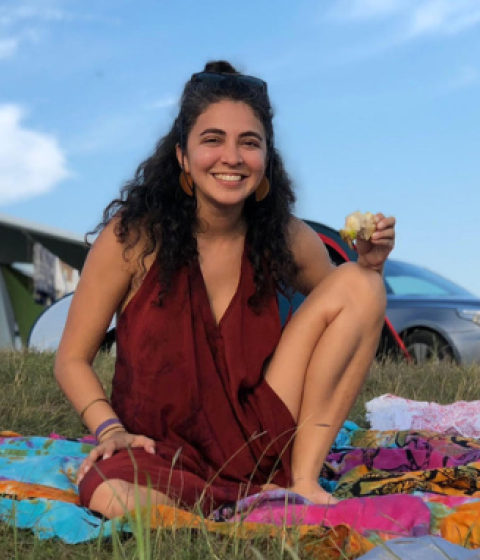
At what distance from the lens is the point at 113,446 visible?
7.18 ft

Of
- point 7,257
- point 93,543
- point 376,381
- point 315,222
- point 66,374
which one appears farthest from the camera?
point 7,257

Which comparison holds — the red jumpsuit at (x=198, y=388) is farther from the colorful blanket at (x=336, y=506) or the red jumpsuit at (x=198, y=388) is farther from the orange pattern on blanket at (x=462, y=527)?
the orange pattern on blanket at (x=462, y=527)

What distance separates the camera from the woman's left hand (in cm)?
245

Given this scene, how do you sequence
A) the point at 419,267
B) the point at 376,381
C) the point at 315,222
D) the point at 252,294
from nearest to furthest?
1. the point at 252,294
2. the point at 376,381
3. the point at 315,222
4. the point at 419,267

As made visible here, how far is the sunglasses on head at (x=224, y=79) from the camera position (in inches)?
103

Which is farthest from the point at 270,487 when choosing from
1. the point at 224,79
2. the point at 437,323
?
the point at 437,323

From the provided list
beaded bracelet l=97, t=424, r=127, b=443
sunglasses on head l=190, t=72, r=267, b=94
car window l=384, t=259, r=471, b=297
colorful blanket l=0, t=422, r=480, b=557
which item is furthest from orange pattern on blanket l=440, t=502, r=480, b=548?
car window l=384, t=259, r=471, b=297

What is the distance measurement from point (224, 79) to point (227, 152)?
0.90ft

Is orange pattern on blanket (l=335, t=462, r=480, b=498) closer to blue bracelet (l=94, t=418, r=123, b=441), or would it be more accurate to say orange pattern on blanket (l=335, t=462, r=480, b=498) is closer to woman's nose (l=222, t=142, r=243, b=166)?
blue bracelet (l=94, t=418, r=123, b=441)

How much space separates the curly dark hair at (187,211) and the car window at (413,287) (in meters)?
5.34

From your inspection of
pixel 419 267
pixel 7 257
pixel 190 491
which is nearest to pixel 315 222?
pixel 419 267

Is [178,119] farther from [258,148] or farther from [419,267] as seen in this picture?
[419,267]

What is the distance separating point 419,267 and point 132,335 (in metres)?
6.44

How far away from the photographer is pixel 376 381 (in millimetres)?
4863
